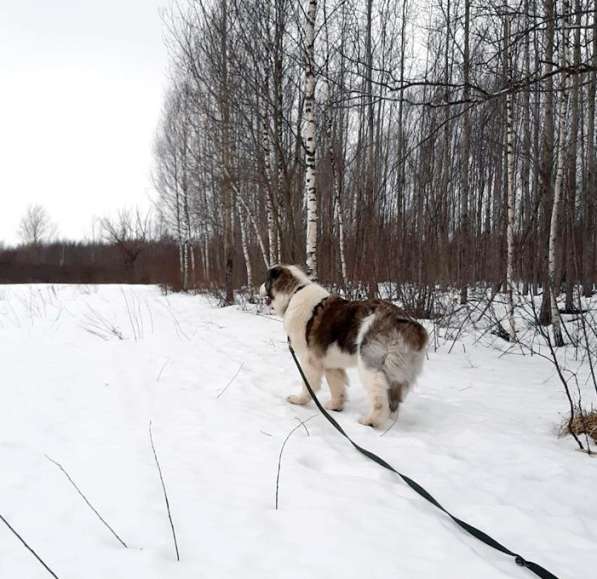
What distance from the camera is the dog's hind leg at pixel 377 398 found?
10.6 ft

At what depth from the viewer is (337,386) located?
3.79 m

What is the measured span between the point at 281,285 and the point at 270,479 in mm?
2227

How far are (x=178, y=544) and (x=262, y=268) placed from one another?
494 inches

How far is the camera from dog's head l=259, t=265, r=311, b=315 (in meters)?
4.10

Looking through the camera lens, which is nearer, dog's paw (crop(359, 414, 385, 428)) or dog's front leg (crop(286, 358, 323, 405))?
dog's paw (crop(359, 414, 385, 428))

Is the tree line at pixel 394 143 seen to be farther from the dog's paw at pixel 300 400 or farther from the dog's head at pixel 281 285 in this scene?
the dog's paw at pixel 300 400

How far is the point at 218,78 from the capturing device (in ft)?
34.2

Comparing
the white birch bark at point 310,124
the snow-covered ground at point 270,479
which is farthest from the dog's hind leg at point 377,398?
the white birch bark at point 310,124

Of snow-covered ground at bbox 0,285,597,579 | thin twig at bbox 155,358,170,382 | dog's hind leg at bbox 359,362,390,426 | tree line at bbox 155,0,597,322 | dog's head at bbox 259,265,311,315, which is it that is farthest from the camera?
tree line at bbox 155,0,597,322

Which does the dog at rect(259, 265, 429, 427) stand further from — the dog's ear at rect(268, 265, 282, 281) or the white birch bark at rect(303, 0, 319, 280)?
the white birch bark at rect(303, 0, 319, 280)

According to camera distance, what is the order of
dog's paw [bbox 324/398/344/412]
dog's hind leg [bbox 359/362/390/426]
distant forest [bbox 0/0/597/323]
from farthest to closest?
distant forest [bbox 0/0/597/323] → dog's paw [bbox 324/398/344/412] → dog's hind leg [bbox 359/362/390/426]

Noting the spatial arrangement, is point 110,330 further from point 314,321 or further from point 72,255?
point 72,255

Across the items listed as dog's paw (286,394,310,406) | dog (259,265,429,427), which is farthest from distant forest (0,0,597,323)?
dog's paw (286,394,310,406)

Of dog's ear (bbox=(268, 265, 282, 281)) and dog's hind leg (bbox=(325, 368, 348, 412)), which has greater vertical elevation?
dog's ear (bbox=(268, 265, 282, 281))
